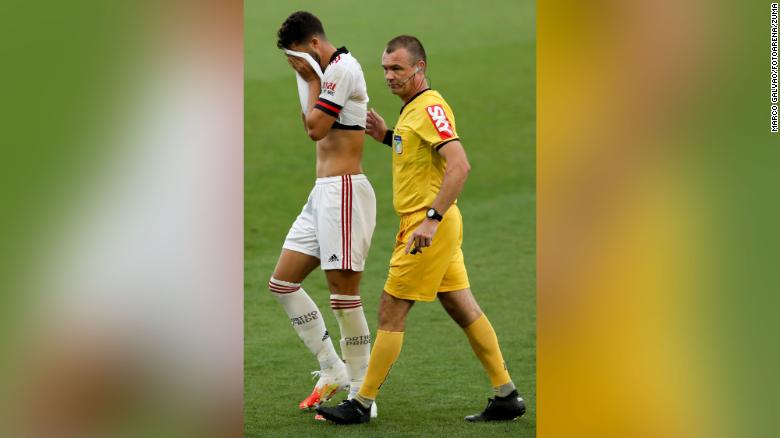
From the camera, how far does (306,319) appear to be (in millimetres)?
6270

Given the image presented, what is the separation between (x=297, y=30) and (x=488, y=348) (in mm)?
1878

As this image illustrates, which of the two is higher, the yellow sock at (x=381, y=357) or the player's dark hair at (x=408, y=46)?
the player's dark hair at (x=408, y=46)

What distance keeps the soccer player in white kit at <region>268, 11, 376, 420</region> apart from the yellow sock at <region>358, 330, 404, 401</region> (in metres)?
0.38

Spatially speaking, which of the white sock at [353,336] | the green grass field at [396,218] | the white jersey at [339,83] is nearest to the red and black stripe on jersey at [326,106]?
the white jersey at [339,83]

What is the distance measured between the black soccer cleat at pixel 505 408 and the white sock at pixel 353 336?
0.71 m

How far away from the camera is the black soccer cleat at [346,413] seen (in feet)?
19.0

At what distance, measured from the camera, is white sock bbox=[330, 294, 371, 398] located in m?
6.15

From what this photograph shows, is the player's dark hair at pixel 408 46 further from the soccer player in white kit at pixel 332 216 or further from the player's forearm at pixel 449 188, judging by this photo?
the player's forearm at pixel 449 188

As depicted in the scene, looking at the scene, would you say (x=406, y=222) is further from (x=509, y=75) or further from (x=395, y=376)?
(x=509, y=75)

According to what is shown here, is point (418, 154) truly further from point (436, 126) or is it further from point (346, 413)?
point (346, 413)

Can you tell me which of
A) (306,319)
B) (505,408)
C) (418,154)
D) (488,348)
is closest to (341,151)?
(418,154)
